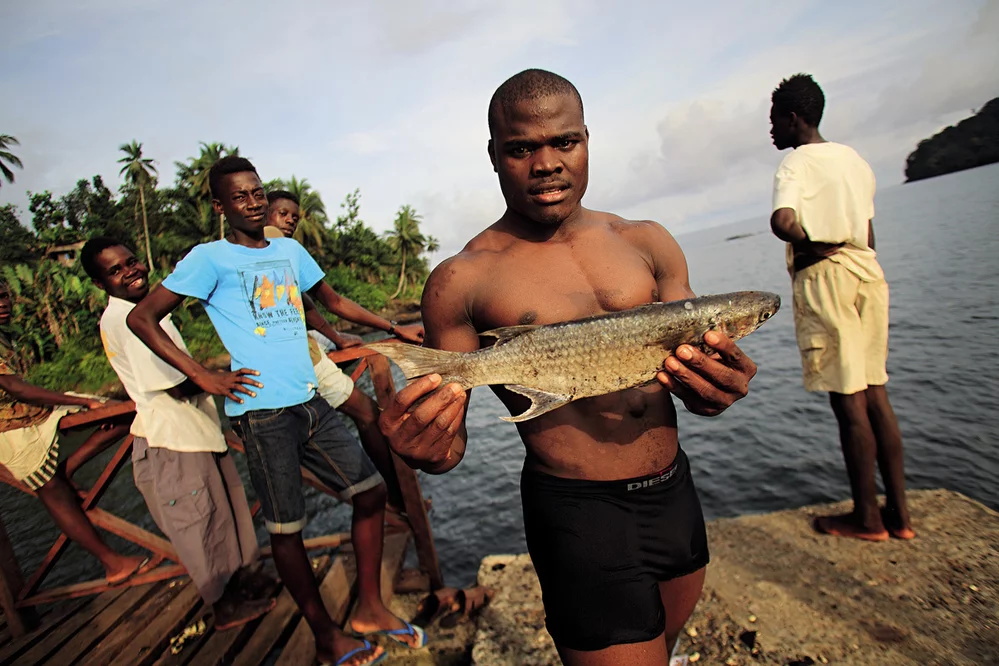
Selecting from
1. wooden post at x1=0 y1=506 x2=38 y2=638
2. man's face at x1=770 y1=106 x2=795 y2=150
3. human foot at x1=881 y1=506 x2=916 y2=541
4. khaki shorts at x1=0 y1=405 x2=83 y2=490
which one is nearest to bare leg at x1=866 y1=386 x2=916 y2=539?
human foot at x1=881 y1=506 x2=916 y2=541

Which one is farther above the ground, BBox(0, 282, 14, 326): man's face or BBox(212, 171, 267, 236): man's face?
BBox(212, 171, 267, 236): man's face

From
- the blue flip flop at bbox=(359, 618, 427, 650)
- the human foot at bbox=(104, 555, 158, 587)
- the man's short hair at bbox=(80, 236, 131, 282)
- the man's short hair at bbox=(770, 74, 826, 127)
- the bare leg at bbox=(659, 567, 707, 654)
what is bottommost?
the blue flip flop at bbox=(359, 618, 427, 650)

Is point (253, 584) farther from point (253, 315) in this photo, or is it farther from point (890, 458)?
point (890, 458)

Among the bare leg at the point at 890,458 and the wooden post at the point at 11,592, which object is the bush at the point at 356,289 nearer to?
the wooden post at the point at 11,592

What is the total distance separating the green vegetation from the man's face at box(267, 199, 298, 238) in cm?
3098

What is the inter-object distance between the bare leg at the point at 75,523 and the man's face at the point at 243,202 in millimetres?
3334

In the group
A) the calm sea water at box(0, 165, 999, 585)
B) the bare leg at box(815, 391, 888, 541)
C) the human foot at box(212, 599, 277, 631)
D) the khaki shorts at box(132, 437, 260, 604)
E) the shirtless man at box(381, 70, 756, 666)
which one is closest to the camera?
the shirtless man at box(381, 70, 756, 666)

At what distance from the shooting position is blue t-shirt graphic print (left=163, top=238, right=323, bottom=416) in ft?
12.4

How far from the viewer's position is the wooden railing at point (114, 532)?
482 centimetres

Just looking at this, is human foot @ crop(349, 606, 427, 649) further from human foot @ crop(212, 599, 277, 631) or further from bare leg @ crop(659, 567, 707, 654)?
bare leg @ crop(659, 567, 707, 654)

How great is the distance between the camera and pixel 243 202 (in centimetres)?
404

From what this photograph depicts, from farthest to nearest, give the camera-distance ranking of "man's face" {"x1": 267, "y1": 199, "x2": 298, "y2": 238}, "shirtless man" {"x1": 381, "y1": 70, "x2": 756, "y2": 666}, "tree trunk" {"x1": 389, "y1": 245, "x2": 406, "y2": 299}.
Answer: "tree trunk" {"x1": 389, "y1": 245, "x2": 406, "y2": 299}
"man's face" {"x1": 267, "y1": 199, "x2": 298, "y2": 238}
"shirtless man" {"x1": 381, "y1": 70, "x2": 756, "y2": 666}

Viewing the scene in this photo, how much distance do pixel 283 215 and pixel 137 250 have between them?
4596cm

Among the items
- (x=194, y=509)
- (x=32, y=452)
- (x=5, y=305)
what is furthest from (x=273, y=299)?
(x=5, y=305)
